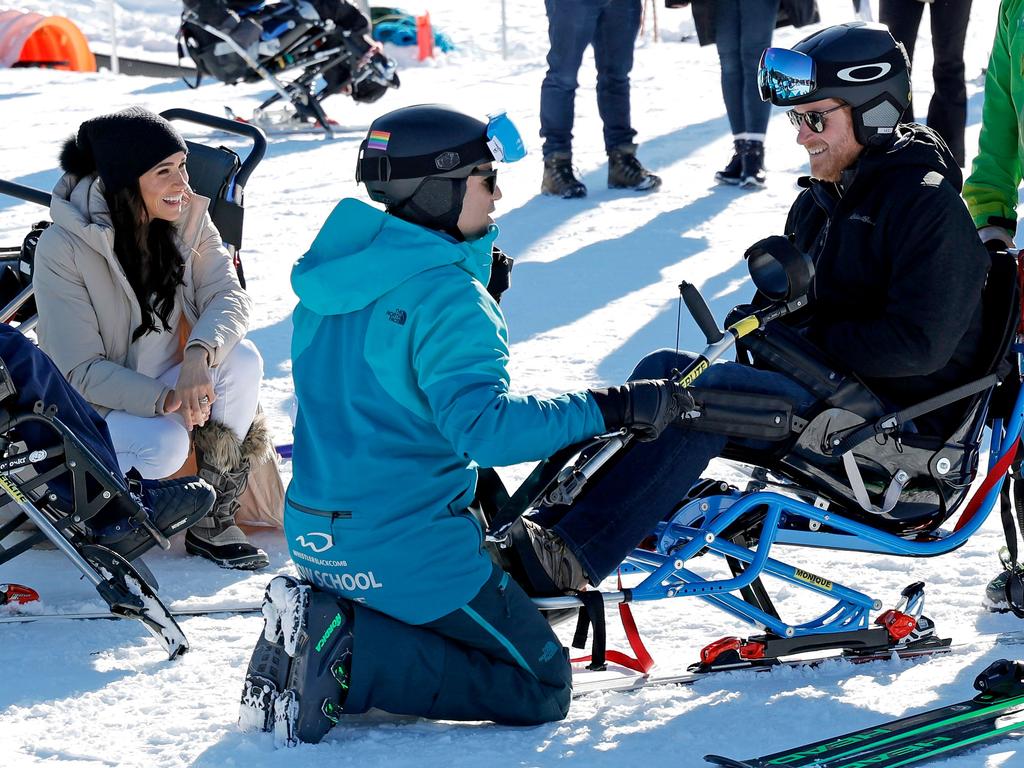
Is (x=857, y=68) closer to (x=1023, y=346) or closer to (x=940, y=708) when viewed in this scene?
(x=1023, y=346)

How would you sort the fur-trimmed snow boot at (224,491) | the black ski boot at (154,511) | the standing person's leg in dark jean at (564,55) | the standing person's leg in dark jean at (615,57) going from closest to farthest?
the black ski boot at (154,511), the fur-trimmed snow boot at (224,491), the standing person's leg in dark jean at (564,55), the standing person's leg in dark jean at (615,57)

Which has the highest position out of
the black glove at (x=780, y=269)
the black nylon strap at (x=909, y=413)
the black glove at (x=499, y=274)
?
the black glove at (x=780, y=269)

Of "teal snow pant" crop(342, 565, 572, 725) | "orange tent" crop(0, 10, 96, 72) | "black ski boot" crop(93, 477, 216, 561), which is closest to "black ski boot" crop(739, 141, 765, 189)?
"black ski boot" crop(93, 477, 216, 561)

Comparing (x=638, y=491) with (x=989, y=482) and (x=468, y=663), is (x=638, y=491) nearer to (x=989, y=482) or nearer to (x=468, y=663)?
(x=468, y=663)

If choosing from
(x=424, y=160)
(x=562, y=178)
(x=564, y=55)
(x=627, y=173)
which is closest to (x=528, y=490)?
(x=424, y=160)

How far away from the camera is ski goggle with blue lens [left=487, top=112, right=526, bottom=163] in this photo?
309 centimetres

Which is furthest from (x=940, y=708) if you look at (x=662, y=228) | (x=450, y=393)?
(x=662, y=228)

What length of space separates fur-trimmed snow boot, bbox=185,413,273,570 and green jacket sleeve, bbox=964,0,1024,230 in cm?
233

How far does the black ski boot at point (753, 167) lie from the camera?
8.52 metres

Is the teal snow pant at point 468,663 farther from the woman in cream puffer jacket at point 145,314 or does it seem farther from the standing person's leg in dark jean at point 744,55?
the standing person's leg in dark jean at point 744,55

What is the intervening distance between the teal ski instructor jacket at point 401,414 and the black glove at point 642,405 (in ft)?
0.15

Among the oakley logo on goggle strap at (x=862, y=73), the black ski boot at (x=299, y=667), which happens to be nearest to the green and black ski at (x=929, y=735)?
the black ski boot at (x=299, y=667)

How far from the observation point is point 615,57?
8266 millimetres

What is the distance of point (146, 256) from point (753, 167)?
506 centimetres
